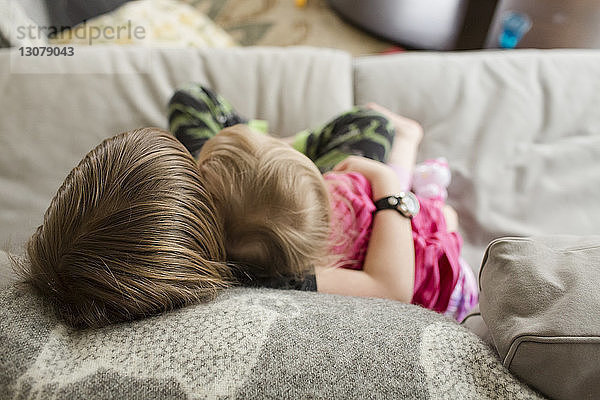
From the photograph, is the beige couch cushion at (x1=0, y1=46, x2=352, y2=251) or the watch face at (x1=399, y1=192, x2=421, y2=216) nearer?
the watch face at (x1=399, y1=192, x2=421, y2=216)

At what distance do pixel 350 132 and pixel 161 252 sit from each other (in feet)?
1.81

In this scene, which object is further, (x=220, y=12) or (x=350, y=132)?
(x=220, y=12)

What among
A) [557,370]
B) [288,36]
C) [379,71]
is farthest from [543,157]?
[288,36]

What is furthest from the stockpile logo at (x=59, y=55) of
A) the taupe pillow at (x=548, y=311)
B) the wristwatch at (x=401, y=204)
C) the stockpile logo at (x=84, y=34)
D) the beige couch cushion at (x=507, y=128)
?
the taupe pillow at (x=548, y=311)

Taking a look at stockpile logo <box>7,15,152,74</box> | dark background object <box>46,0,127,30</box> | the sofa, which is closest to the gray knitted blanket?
the sofa

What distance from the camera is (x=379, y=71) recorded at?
4.06 ft

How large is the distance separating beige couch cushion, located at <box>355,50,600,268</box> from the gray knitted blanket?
48cm

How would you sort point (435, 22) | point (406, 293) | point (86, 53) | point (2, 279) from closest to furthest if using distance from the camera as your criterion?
1. point (2, 279)
2. point (406, 293)
3. point (86, 53)
4. point (435, 22)

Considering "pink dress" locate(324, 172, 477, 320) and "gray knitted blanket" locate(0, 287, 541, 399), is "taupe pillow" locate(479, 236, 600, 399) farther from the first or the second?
"pink dress" locate(324, 172, 477, 320)

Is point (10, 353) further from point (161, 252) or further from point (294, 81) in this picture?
point (294, 81)

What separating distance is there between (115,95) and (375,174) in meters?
0.63

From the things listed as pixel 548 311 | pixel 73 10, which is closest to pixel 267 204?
pixel 548 311

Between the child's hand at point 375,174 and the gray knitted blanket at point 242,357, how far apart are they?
1.00 ft

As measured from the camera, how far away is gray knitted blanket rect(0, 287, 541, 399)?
0.54m
